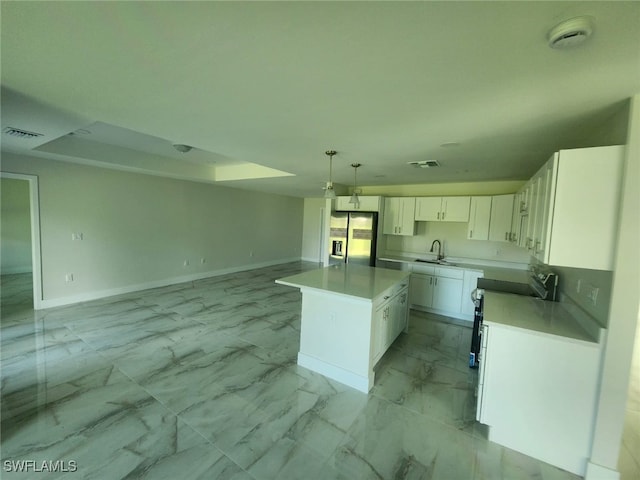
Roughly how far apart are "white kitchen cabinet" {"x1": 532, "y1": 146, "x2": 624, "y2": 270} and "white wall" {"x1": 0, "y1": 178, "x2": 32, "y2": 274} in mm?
10249

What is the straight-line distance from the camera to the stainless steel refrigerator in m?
5.06

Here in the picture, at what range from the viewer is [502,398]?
6.47ft

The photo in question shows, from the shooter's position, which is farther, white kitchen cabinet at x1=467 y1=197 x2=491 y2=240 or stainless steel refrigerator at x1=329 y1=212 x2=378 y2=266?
stainless steel refrigerator at x1=329 y1=212 x2=378 y2=266

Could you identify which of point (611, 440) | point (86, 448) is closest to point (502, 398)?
point (611, 440)

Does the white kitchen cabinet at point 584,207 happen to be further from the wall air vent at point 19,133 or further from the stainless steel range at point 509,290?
the wall air vent at point 19,133

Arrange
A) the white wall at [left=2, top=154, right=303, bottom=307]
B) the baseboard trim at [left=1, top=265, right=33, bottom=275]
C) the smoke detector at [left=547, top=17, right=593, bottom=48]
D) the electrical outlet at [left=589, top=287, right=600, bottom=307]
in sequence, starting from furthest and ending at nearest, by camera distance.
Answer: the baseboard trim at [left=1, top=265, right=33, bottom=275], the white wall at [left=2, top=154, right=303, bottom=307], the electrical outlet at [left=589, top=287, right=600, bottom=307], the smoke detector at [left=547, top=17, right=593, bottom=48]

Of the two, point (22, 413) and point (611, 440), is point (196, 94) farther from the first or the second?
point (611, 440)

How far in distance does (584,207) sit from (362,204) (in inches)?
145

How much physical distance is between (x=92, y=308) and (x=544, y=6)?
613 cm

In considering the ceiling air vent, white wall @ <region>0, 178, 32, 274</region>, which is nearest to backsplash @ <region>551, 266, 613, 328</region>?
the ceiling air vent

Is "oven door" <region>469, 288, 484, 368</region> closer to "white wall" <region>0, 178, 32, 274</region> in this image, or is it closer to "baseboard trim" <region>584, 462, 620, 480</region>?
"baseboard trim" <region>584, 462, 620, 480</region>

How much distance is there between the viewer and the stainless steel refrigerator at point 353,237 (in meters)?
5.06

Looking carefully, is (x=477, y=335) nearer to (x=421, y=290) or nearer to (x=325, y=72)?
(x=421, y=290)

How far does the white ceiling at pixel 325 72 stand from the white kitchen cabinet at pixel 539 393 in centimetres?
163
